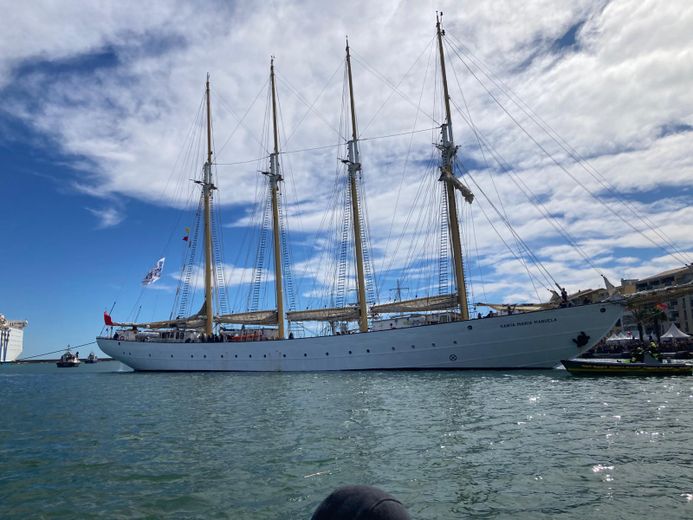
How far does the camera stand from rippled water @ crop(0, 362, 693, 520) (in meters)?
7.65

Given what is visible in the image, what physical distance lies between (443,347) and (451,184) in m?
15.0

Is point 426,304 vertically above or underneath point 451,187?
underneath

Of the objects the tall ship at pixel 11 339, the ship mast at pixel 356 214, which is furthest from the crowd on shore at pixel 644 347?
the tall ship at pixel 11 339

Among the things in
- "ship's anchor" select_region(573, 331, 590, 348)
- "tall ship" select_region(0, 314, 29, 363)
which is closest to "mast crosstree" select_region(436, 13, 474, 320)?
"ship's anchor" select_region(573, 331, 590, 348)

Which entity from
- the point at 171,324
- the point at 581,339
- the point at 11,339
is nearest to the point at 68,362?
the point at 11,339

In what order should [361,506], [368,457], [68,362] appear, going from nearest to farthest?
1. [361,506]
2. [368,457]
3. [68,362]

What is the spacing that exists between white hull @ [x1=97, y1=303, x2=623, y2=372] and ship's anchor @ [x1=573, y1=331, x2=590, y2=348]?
16 centimetres

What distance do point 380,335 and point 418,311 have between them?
5235mm

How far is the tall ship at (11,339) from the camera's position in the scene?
13700cm

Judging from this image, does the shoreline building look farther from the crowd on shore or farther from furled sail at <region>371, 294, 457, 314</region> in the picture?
furled sail at <region>371, 294, 457, 314</region>

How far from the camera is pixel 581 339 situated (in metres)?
32.4

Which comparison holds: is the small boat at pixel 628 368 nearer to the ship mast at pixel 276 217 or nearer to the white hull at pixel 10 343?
the ship mast at pixel 276 217

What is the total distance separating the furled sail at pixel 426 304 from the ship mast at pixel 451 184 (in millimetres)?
773

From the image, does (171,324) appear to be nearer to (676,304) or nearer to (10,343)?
(676,304)
